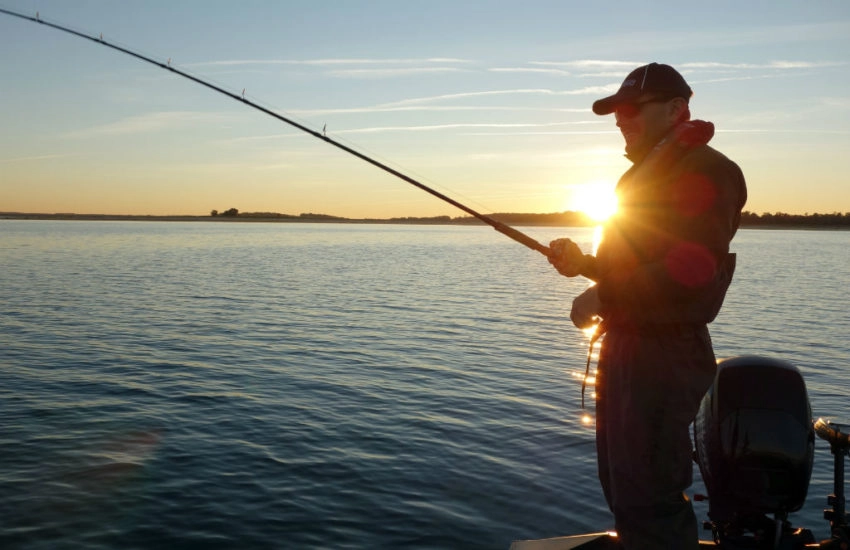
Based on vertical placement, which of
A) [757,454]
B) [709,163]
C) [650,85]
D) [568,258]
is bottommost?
[757,454]

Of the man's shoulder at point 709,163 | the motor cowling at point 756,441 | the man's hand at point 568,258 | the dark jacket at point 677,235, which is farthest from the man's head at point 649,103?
the motor cowling at point 756,441

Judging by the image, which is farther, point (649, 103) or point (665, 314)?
point (649, 103)

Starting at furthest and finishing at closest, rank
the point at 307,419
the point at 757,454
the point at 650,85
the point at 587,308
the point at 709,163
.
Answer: the point at 307,419 < the point at 757,454 < the point at 587,308 < the point at 650,85 < the point at 709,163

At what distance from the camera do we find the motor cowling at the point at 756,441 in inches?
170

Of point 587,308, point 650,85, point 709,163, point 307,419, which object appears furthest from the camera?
point 307,419

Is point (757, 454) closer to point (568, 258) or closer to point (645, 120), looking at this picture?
point (568, 258)

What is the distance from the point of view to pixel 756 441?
14.4ft

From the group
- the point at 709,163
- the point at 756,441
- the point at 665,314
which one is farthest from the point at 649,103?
the point at 756,441

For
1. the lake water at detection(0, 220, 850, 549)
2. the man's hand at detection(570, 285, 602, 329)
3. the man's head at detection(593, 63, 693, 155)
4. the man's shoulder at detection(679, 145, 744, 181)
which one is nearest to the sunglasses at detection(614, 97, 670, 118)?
the man's head at detection(593, 63, 693, 155)

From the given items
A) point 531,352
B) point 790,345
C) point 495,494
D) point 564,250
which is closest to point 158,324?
point 531,352

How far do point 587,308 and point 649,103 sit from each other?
3.51ft

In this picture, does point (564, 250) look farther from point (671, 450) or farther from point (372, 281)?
point (372, 281)

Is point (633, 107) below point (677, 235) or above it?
above

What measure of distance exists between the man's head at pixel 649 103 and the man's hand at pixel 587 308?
771mm
